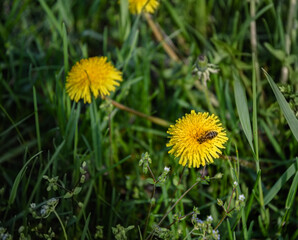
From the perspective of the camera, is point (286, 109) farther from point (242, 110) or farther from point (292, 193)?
point (292, 193)

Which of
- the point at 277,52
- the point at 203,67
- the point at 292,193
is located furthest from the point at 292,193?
the point at 277,52

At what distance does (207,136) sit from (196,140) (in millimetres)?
35

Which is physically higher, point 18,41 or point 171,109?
point 18,41

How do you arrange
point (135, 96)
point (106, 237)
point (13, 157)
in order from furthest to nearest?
point (135, 96), point (13, 157), point (106, 237)

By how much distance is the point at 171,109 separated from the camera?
166 cm

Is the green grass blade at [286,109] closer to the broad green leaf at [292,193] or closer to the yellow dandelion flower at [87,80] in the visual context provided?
the broad green leaf at [292,193]

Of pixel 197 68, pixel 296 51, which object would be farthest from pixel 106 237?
pixel 296 51

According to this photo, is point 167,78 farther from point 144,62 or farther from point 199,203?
point 199,203

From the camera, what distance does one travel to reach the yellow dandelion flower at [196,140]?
0.94 meters

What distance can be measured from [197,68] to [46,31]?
1.16 meters

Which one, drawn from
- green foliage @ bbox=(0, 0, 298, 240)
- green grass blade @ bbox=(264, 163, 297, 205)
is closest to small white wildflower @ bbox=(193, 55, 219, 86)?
green foliage @ bbox=(0, 0, 298, 240)

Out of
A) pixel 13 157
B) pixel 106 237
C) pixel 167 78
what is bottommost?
pixel 106 237

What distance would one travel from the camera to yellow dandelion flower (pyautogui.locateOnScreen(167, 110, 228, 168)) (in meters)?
0.94

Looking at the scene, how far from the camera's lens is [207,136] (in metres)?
0.93
